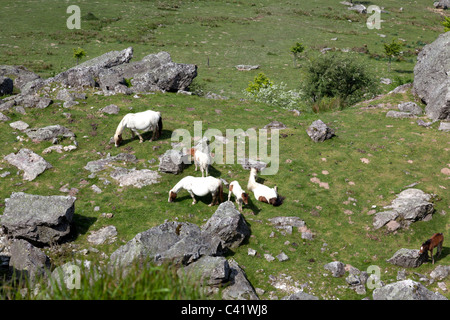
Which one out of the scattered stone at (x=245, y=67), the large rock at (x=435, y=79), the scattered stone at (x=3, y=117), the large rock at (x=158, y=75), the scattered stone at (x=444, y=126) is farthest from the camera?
the scattered stone at (x=245, y=67)

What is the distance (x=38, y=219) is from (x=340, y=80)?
29372 millimetres

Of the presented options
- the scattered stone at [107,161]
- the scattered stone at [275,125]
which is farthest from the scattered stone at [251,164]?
the scattered stone at [107,161]

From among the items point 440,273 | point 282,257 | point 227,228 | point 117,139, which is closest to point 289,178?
point 282,257

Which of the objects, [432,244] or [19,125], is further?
[19,125]

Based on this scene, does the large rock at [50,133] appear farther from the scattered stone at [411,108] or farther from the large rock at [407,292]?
the scattered stone at [411,108]

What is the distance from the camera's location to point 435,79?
30.0 metres

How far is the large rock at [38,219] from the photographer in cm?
1557

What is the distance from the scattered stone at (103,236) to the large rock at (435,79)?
24.2 metres

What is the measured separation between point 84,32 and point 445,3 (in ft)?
324

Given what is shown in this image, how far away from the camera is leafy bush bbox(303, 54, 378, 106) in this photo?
35.5 metres

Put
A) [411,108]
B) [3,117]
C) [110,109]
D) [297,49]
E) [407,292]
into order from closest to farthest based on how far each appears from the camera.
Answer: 1. [407,292]
2. [3,117]
3. [110,109]
4. [411,108]
5. [297,49]

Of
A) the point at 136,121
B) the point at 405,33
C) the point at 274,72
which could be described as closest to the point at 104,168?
the point at 136,121

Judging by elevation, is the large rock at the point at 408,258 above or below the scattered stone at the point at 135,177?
above

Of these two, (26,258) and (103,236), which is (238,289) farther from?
(26,258)
